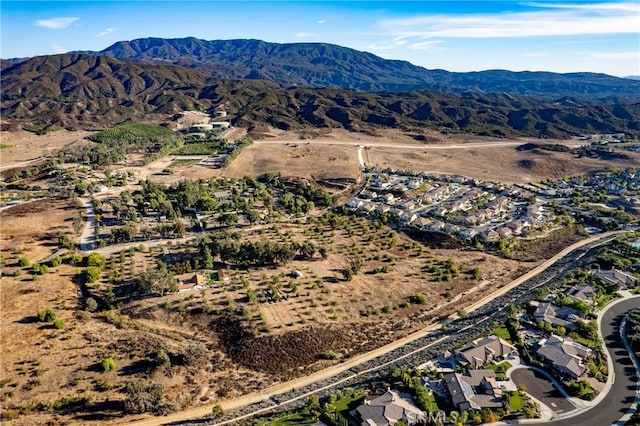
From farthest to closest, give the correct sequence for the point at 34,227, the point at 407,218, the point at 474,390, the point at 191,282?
1. the point at 407,218
2. the point at 34,227
3. the point at 191,282
4. the point at 474,390

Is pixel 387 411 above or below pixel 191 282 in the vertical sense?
below

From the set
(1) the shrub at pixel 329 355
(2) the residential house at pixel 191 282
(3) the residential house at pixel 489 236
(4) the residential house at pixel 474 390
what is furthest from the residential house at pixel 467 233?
(2) the residential house at pixel 191 282

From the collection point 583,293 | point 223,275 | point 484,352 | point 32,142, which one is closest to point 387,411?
point 484,352

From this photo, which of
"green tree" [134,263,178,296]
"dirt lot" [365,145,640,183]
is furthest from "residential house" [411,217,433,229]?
"green tree" [134,263,178,296]

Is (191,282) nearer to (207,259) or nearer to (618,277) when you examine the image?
(207,259)

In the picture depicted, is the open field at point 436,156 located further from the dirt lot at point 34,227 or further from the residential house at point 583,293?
the residential house at point 583,293

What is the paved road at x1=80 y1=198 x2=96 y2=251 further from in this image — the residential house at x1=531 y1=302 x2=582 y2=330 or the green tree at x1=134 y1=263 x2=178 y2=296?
the residential house at x1=531 y1=302 x2=582 y2=330
